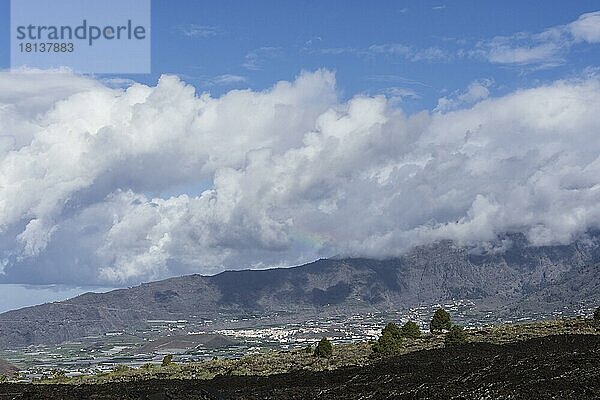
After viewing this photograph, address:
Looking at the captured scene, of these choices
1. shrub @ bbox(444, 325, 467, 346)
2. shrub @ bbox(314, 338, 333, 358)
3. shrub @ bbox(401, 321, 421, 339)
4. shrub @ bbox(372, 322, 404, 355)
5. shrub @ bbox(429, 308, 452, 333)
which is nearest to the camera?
shrub @ bbox(372, 322, 404, 355)

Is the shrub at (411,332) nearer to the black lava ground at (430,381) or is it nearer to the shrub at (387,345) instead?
the shrub at (387,345)

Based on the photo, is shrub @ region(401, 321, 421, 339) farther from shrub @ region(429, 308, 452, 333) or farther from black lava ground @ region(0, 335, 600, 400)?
black lava ground @ region(0, 335, 600, 400)

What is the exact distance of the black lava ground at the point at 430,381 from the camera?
5428cm

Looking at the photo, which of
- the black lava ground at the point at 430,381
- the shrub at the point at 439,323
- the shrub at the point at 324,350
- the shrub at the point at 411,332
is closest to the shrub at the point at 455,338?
the black lava ground at the point at 430,381

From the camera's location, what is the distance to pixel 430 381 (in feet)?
200

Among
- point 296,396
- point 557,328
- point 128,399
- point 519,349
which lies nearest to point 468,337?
point 557,328

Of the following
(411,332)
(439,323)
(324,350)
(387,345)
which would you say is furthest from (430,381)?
(439,323)

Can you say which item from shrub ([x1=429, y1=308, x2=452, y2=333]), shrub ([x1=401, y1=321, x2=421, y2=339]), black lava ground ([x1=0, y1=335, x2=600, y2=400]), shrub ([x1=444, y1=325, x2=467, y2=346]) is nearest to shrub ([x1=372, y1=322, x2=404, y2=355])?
black lava ground ([x1=0, y1=335, x2=600, y2=400])

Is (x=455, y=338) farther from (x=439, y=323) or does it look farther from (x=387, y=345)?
(x=439, y=323)

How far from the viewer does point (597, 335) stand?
84000 millimetres

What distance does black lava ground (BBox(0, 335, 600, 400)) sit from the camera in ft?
178

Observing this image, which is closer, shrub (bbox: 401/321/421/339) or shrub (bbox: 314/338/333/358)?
shrub (bbox: 314/338/333/358)

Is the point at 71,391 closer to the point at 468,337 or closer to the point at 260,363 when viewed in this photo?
the point at 260,363

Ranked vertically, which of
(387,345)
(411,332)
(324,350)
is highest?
(411,332)
